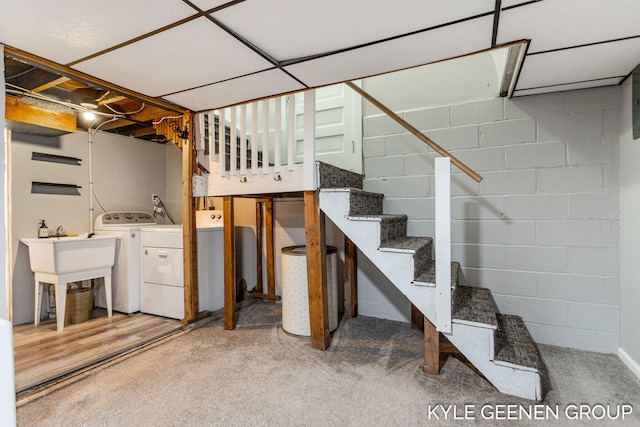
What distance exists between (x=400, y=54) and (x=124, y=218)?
329 centimetres

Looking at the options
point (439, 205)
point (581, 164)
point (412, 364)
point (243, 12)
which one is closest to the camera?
point (243, 12)

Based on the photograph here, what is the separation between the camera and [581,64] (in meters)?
1.86

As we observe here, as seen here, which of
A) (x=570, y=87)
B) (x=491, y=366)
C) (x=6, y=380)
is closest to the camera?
(x=6, y=380)

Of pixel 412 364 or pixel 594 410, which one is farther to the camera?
pixel 412 364

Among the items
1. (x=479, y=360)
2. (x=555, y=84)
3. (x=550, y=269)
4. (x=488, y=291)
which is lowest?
(x=479, y=360)

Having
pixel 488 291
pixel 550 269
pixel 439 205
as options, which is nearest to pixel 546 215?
pixel 550 269

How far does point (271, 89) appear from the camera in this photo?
2293 millimetres

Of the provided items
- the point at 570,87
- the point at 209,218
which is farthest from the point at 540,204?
the point at 209,218

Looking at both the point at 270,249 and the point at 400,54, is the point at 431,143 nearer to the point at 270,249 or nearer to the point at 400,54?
the point at 400,54

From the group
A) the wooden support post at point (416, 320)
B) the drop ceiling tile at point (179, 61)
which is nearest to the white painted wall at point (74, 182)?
the drop ceiling tile at point (179, 61)

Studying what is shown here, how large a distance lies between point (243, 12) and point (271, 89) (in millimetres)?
903

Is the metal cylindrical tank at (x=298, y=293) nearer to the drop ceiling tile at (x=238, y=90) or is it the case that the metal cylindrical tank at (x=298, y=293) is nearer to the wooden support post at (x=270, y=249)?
the wooden support post at (x=270, y=249)

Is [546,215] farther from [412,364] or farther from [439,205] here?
[412,364]

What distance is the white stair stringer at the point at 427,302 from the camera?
1.71m
